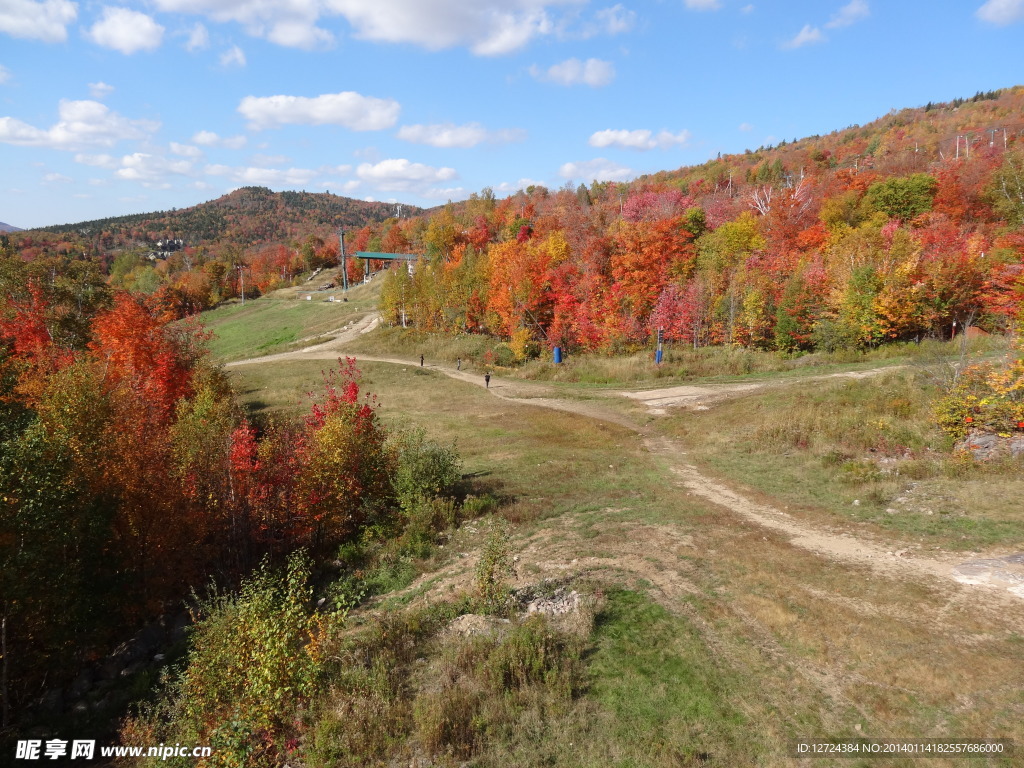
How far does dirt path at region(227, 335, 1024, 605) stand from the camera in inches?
399

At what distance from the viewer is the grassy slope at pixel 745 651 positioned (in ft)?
22.7

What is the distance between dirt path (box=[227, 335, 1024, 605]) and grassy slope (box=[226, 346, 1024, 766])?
66cm

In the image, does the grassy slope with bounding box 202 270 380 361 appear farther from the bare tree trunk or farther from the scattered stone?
the scattered stone

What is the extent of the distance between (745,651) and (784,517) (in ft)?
22.1

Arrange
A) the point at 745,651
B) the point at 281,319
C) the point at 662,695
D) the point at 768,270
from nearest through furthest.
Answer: the point at 662,695 < the point at 745,651 < the point at 768,270 < the point at 281,319

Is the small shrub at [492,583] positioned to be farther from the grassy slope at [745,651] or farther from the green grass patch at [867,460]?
the green grass patch at [867,460]

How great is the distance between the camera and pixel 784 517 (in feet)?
46.8

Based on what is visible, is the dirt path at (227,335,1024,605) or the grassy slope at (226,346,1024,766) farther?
the dirt path at (227,335,1024,605)

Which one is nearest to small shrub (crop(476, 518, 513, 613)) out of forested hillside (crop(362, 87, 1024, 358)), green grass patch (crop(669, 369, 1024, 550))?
green grass patch (crop(669, 369, 1024, 550))

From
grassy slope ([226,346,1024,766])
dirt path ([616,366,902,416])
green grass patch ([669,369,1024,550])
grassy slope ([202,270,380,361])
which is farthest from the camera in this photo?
grassy slope ([202,270,380,361])

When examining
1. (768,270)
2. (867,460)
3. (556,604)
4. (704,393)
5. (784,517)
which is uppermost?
(768,270)

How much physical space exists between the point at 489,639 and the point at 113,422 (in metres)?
15.0

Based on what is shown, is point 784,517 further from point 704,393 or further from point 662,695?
point 704,393

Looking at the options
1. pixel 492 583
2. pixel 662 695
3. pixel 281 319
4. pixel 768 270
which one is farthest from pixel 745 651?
pixel 281 319
